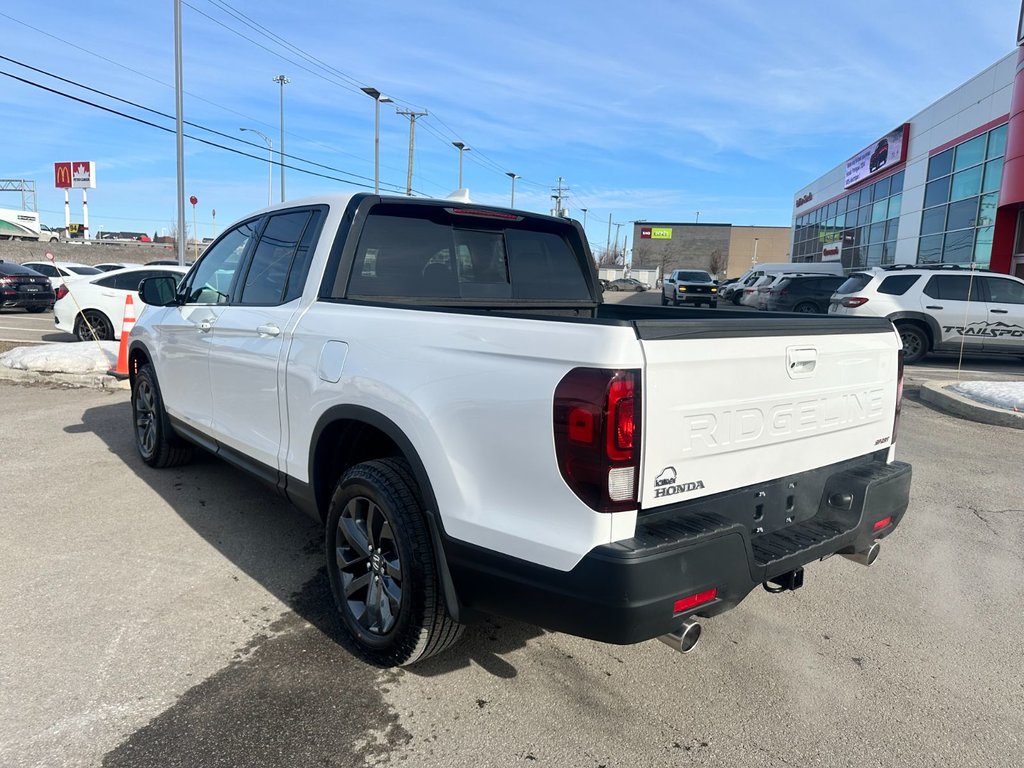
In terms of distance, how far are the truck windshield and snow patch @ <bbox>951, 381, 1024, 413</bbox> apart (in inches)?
257

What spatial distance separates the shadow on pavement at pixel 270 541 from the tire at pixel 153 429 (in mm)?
115

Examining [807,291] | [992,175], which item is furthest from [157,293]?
[992,175]

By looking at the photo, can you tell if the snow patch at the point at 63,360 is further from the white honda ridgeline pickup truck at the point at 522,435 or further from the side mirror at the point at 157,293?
the white honda ridgeline pickup truck at the point at 522,435

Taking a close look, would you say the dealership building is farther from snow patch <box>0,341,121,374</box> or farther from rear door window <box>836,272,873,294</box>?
snow patch <box>0,341,121,374</box>

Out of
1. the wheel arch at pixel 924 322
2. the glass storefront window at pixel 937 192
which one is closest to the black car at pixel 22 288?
the wheel arch at pixel 924 322

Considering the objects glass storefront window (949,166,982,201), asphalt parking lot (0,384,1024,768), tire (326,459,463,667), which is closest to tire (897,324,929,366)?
asphalt parking lot (0,384,1024,768)

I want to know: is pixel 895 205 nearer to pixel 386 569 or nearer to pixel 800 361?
pixel 800 361

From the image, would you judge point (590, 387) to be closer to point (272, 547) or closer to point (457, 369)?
point (457, 369)

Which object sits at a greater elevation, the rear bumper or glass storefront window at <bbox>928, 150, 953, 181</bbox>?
glass storefront window at <bbox>928, 150, 953, 181</bbox>

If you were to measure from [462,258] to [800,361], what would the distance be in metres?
1.88

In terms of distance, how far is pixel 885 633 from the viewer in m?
3.36

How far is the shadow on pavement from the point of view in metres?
3.16

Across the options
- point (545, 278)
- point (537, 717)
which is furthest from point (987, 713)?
point (545, 278)

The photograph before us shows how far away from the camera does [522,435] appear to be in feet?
7.45
